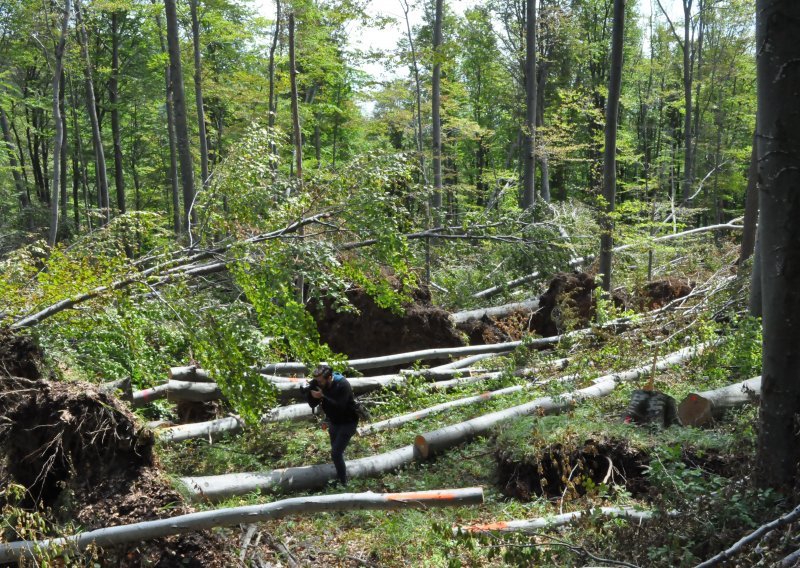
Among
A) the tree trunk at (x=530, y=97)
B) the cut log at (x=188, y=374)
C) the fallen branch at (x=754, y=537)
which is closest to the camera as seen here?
the fallen branch at (x=754, y=537)

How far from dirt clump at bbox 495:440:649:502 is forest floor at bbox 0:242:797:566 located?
0.05 ft

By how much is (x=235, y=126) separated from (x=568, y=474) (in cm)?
1862

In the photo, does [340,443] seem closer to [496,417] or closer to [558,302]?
[496,417]

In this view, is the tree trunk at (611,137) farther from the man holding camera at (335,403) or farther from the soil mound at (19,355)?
the soil mound at (19,355)

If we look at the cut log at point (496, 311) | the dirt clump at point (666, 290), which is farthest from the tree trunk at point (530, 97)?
the dirt clump at point (666, 290)

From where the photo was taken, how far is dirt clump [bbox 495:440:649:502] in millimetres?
6215

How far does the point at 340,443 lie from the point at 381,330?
482cm

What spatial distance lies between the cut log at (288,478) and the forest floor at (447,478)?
0.11 metres

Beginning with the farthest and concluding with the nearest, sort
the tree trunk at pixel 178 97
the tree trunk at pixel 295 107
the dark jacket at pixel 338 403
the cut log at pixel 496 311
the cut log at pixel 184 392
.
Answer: the tree trunk at pixel 178 97 → the cut log at pixel 496 311 → the tree trunk at pixel 295 107 → the cut log at pixel 184 392 → the dark jacket at pixel 338 403

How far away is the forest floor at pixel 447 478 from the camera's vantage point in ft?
14.0

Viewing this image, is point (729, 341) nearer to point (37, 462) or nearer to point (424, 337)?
point (424, 337)

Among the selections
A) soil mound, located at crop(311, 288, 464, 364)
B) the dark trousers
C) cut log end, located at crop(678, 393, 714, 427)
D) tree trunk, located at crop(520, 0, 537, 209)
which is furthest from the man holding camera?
tree trunk, located at crop(520, 0, 537, 209)

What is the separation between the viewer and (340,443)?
744cm

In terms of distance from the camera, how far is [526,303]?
45.6 ft
